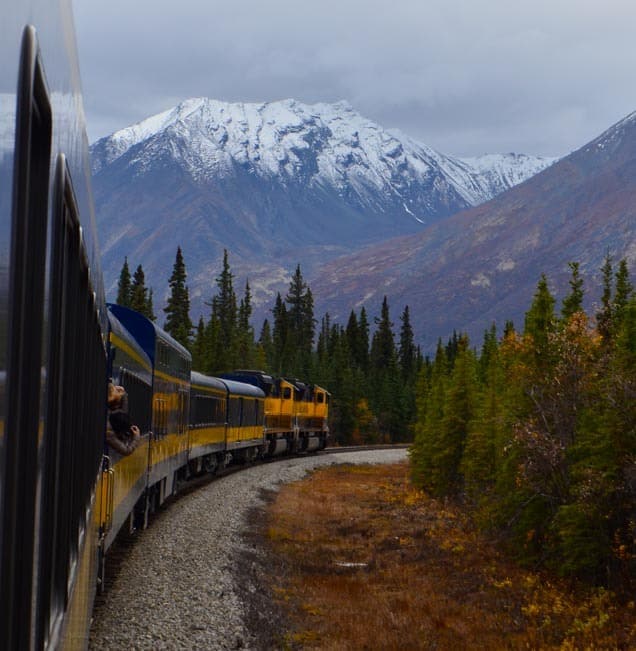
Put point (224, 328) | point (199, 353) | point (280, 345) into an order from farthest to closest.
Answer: point (280, 345), point (224, 328), point (199, 353)

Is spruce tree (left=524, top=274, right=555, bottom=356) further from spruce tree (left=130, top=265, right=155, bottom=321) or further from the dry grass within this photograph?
spruce tree (left=130, top=265, right=155, bottom=321)

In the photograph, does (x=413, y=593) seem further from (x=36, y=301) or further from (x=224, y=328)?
(x=224, y=328)

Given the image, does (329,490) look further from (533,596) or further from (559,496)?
(533,596)

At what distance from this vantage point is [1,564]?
214 cm

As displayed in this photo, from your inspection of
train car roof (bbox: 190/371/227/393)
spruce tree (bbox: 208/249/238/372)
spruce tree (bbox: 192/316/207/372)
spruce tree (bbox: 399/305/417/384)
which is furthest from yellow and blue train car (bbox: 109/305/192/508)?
spruce tree (bbox: 399/305/417/384)

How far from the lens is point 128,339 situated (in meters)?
13.3

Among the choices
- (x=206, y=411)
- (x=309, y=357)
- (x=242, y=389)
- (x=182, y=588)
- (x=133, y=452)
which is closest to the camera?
(x=133, y=452)

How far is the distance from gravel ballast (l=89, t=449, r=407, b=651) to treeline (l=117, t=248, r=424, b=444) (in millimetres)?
69614

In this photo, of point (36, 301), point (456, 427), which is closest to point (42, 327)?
point (36, 301)

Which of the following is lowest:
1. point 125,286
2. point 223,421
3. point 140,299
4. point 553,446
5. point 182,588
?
point 182,588

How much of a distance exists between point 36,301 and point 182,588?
49.2ft

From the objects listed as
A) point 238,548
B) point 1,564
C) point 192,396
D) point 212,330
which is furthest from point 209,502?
point 212,330

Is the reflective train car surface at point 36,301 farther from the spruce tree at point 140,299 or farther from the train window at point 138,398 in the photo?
the spruce tree at point 140,299

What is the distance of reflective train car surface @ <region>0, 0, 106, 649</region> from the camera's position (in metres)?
2.10
